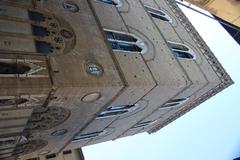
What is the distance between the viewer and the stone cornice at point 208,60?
61.6ft

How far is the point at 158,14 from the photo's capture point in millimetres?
18406

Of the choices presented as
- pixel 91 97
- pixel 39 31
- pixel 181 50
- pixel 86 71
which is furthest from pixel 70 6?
pixel 181 50

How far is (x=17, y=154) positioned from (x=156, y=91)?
5932 mm

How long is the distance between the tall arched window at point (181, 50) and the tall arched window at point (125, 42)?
8.34 ft

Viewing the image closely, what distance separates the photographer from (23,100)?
9664mm

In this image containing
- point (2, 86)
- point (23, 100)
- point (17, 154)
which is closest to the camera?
point (2, 86)

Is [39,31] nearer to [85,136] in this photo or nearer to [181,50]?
[85,136]

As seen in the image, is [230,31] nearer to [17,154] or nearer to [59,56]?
[59,56]

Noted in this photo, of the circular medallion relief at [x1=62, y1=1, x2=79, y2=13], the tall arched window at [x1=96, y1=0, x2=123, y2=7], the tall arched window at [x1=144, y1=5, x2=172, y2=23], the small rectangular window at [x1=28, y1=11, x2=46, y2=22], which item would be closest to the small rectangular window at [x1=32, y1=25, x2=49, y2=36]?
the small rectangular window at [x1=28, y1=11, x2=46, y2=22]

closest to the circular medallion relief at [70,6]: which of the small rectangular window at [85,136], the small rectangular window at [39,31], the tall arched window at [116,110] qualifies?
the small rectangular window at [39,31]

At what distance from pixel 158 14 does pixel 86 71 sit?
867cm

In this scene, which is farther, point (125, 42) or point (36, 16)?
point (125, 42)

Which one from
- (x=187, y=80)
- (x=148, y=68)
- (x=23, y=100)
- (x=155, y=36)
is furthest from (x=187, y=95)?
(x=23, y=100)

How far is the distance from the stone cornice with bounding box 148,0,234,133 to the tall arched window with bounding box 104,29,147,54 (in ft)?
19.0
